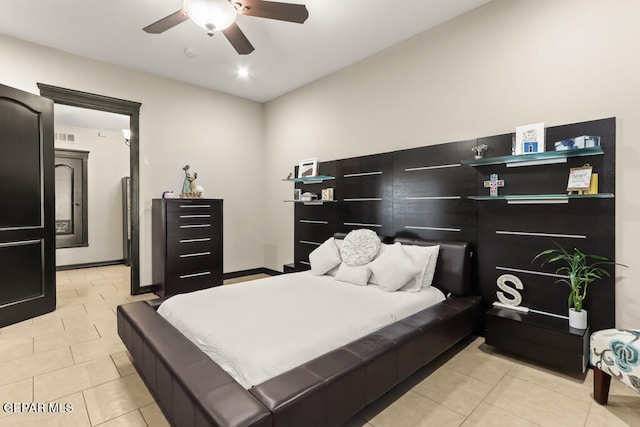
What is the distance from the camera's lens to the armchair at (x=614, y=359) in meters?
1.70

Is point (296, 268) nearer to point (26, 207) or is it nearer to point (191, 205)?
point (191, 205)

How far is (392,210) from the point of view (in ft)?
11.9

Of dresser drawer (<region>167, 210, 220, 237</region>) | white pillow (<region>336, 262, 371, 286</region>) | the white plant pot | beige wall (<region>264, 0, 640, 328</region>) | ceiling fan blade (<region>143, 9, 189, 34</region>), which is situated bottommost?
the white plant pot

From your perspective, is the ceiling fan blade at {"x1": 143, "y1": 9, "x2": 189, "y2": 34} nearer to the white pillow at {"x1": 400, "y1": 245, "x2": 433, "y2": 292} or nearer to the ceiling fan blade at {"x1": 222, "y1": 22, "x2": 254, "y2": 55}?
the ceiling fan blade at {"x1": 222, "y1": 22, "x2": 254, "y2": 55}

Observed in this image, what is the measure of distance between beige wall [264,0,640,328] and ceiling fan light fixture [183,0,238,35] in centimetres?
212

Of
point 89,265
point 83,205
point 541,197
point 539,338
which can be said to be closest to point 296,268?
point 539,338

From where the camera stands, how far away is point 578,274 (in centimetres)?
229

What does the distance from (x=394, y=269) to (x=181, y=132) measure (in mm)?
3854

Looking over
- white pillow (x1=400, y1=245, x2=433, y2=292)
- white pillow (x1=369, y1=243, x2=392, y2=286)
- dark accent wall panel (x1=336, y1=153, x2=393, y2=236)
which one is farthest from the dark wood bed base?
dark accent wall panel (x1=336, y1=153, x2=393, y2=236)

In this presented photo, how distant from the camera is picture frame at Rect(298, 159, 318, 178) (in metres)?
4.60

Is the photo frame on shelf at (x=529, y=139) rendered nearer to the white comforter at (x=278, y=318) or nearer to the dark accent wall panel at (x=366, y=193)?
the dark accent wall panel at (x=366, y=193)

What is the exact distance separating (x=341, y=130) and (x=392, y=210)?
1433 mm

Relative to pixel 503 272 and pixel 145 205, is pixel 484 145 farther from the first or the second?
pixel 145 205

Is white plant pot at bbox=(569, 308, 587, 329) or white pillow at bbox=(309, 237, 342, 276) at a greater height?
white pillow at bbox=(309, 237, 342, 276)
